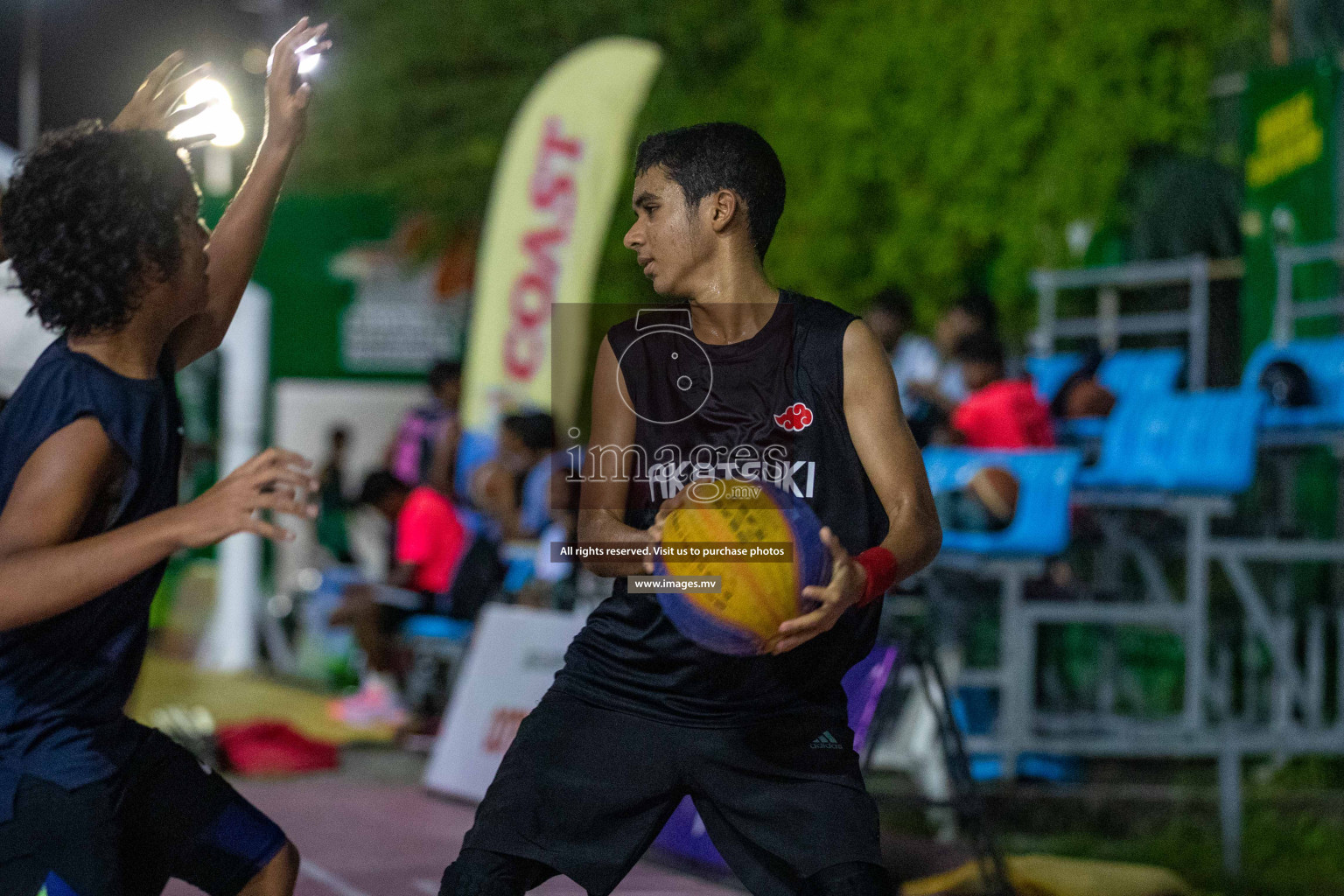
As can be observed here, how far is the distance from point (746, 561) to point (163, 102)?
5.67ft

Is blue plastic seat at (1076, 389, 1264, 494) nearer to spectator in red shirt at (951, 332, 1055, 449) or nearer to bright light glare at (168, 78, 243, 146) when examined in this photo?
spectator in red shirt at (951, 332, 1055, 449)

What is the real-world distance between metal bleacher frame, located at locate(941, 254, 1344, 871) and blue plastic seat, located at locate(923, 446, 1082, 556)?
0.27 metres

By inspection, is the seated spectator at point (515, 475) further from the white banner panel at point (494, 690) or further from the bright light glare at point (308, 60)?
the bright light glare at point (308, 60)

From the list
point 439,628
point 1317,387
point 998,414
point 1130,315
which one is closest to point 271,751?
point 439,628

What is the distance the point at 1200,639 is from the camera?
6.58m

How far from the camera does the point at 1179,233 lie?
977cm

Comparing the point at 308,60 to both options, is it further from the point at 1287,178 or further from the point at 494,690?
the point at 1287,178

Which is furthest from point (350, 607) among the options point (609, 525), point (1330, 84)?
point (609, 525)

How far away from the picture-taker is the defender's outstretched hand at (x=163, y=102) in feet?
10.2

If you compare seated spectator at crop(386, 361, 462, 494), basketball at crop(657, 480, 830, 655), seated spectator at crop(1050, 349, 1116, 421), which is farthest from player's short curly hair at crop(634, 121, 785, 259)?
seated spectator at crop(386, 361, 462, 494)

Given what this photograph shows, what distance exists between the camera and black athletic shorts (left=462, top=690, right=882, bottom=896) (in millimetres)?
2576

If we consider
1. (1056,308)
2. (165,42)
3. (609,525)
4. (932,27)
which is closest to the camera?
(609,525)

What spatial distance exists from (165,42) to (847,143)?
20417 millimetres

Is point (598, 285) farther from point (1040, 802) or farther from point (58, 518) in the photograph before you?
point (58, 518)
